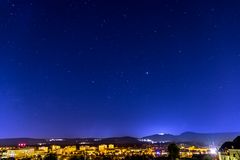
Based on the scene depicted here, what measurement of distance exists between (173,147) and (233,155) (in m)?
10.3

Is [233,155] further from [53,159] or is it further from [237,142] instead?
[53,159]

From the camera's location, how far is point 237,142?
7012cm

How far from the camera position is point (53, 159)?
219 feet

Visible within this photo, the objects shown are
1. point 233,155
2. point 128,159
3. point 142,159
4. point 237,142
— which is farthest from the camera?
point 128,159

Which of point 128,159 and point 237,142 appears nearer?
point 237,142

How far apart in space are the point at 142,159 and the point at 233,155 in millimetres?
20062

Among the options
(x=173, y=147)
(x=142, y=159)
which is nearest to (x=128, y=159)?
(x=142, y=159)

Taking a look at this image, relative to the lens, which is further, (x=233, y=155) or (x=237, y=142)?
(x=237, y=142)

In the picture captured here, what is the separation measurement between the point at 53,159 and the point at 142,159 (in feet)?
64.5

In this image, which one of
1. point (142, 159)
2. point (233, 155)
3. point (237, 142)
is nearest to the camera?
point (233, 155)

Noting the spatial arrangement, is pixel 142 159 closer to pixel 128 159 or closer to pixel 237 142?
pixel 128 159

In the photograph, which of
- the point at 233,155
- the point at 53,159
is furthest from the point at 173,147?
the point at 53,159

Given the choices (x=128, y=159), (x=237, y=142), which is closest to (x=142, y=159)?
(x=128, y=159)

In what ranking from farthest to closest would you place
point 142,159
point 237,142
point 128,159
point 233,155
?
point 128,159, point 142,159, point 237,142, point 233,155
